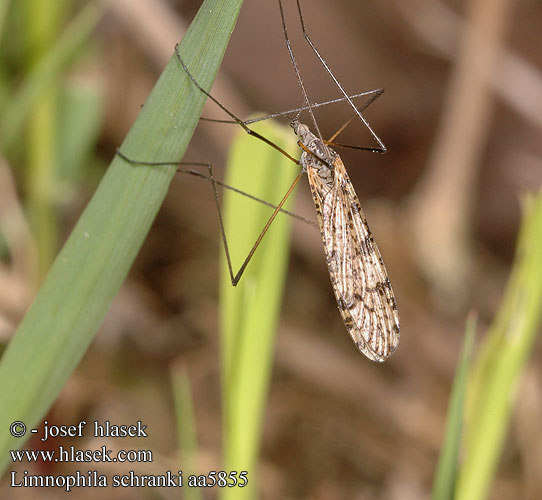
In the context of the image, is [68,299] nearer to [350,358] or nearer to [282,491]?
[282,491]

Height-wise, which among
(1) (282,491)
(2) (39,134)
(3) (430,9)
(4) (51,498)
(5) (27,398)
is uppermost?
(3) (430,9)

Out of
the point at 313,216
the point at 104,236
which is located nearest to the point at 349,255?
the point at 104,236

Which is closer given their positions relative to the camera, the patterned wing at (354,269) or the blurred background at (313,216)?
the patterned wing at (354,269)

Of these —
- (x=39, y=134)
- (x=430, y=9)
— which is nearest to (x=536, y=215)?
(x=39, y=134)

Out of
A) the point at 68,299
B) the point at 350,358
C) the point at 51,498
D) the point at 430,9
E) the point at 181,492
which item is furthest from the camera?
the point at 430,9

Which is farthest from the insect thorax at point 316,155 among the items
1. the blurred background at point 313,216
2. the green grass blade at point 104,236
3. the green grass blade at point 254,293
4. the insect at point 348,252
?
the green grass blade at point 104,236

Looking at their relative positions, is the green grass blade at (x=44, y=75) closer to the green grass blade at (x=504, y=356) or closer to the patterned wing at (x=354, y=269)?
the patterned wing at (x=354, y=269)
